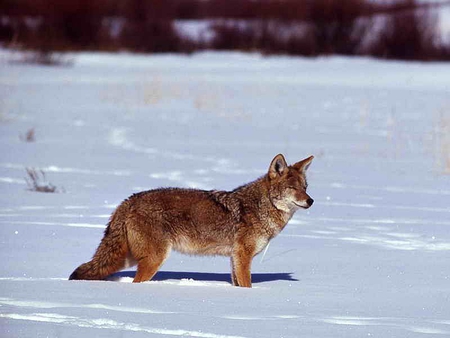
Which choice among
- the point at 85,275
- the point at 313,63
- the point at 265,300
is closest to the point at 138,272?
the point at 85,275

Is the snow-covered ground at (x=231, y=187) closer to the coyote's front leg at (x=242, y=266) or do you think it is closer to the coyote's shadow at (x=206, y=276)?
the coyote's shadow at (x=206, y=276)

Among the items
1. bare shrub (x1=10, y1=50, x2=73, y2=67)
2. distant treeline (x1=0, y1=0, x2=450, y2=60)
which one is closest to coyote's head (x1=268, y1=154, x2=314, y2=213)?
bare shrub (x1=10, y1=50, x2=73, y2=67)

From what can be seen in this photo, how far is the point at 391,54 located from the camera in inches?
1452

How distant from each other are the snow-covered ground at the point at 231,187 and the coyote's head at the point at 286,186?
54 centimetres

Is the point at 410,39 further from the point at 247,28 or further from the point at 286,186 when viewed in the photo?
the point at 286,186

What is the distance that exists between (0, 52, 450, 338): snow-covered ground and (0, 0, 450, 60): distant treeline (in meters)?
7.80

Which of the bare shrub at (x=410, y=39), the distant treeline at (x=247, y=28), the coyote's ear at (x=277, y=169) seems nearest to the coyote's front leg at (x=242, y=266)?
the coyote's ear at (x=277, y=169)

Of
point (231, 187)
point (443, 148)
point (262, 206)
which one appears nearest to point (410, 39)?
point (443, 148)

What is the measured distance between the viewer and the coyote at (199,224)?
6.66m

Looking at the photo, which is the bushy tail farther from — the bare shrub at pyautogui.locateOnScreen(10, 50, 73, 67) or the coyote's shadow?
the bare shrub at pyautogui.locateOnScreen(10, 50, 73, 67)

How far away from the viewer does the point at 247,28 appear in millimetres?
41312

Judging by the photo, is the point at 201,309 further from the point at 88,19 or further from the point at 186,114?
the point at 88,19

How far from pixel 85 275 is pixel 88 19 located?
36.9 meters

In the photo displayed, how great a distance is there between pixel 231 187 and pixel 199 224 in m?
4.69
